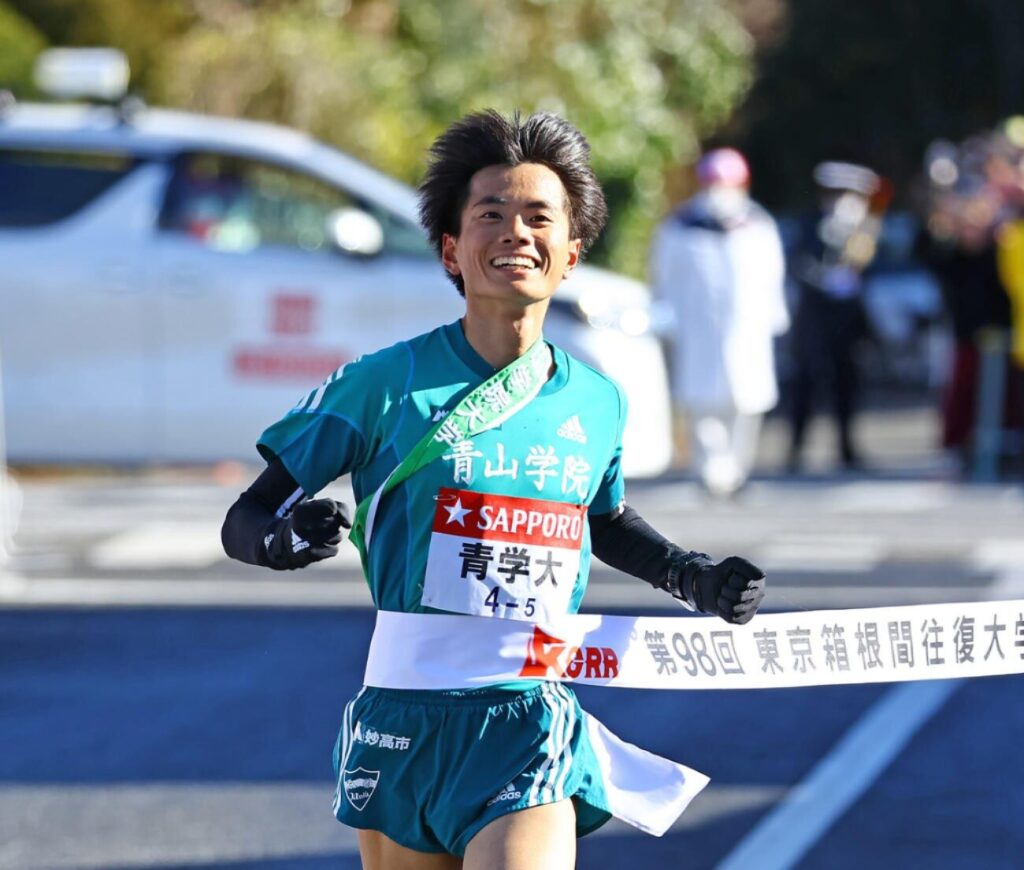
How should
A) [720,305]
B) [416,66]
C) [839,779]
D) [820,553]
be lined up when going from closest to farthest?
[839,779] → [820,553] → [720,305] → [416,66]

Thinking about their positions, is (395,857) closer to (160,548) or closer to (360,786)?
(360,786)

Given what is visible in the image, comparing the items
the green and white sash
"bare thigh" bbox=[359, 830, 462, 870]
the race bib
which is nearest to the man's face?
the green and white sash

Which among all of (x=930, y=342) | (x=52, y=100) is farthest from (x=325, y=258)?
(x=930, y=342)

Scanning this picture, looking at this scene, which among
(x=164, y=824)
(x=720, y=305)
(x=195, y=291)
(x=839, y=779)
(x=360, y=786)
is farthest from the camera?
(x=720, y=305)

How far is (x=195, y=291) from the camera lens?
12.7 meters

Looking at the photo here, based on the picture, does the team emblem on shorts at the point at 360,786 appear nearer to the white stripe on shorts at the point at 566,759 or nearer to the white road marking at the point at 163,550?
the white stripe on shorts at the point at 566,759

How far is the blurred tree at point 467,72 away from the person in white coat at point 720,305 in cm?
711

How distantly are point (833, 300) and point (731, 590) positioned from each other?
12216 millimetres

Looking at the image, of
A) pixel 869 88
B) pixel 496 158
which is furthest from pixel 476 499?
pixel 869 88

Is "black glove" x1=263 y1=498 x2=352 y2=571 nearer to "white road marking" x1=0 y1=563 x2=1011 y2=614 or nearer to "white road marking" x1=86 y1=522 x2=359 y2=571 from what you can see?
"white road marking" x1=0 y1=563 x2=1011 y2=614

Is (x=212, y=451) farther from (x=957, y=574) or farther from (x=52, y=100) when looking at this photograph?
(x=52, y=100)

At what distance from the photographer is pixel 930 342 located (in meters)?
26.2

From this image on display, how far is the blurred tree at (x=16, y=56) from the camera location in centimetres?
1848

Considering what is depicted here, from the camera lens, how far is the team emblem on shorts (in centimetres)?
354
